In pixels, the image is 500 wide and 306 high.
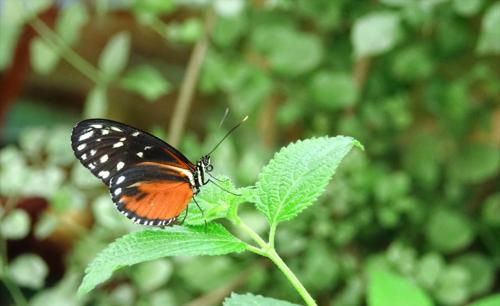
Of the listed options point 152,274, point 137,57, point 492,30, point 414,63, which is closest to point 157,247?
point 492,30

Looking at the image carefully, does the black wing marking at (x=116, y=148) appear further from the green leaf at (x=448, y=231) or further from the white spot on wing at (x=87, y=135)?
the green leaf at (x=448, y=231)

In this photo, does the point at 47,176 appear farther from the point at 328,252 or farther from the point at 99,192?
the point at 328,252

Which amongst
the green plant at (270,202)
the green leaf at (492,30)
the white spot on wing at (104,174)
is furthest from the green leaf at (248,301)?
the green leaf at (492,30)

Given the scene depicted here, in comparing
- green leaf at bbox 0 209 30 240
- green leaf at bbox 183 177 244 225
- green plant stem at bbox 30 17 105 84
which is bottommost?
green leaf at bbox 183 177 244 225

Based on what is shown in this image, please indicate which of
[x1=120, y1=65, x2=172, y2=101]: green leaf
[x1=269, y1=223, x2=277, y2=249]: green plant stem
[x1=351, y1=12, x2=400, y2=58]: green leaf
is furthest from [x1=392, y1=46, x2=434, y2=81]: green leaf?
[x1=269, y1=223, x2=277, y2=249]: green plant stem

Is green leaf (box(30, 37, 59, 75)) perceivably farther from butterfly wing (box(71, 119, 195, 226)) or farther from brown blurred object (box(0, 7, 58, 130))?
butterfly wing (box(71, 119, 195, 226))

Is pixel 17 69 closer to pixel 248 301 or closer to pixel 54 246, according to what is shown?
pixel 54 246

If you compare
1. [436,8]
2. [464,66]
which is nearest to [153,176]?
[436,8]
